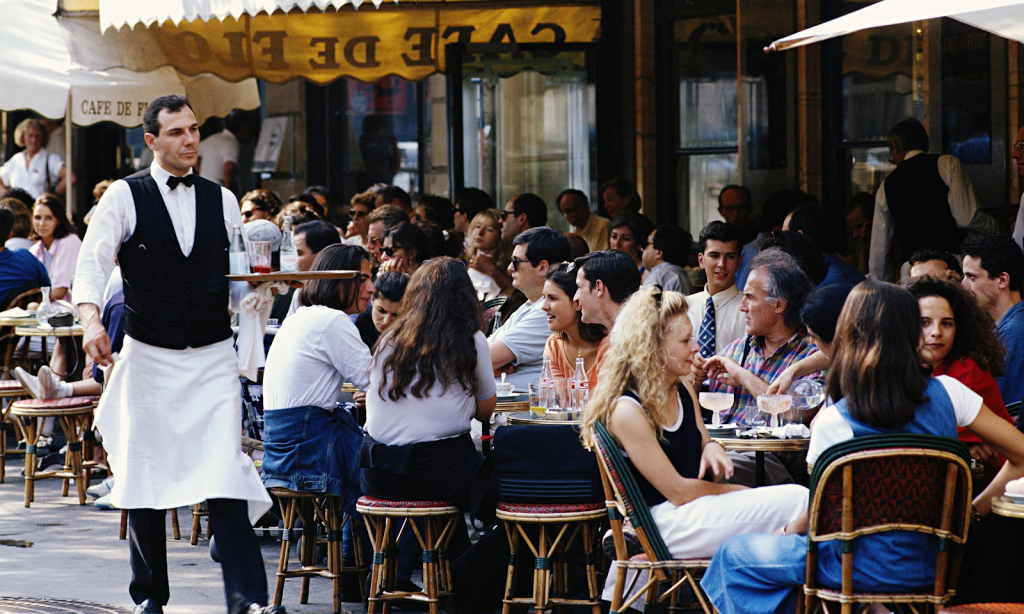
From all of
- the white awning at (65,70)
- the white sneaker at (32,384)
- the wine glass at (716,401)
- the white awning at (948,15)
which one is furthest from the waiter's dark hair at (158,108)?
the white awning at (65,70)

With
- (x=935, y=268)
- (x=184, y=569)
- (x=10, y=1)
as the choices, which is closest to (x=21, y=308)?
(x=10, y=1)

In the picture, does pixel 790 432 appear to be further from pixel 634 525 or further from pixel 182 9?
pixel 182 9

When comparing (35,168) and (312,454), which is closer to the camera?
(312,454)

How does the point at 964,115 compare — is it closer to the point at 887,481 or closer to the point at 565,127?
the point at 565,127

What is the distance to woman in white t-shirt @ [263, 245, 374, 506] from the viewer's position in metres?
5.57

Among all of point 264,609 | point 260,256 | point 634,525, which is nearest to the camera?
point 634,525

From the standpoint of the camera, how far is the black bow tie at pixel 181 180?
5020 millimetres

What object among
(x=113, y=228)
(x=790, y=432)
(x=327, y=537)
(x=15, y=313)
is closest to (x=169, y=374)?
(x=113, y=228)

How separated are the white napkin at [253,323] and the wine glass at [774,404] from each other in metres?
1.90

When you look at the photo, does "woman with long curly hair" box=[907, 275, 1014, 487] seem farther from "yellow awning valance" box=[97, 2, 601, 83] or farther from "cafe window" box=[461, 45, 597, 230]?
"yellow awning valance" box=[97, 2, 601, 83]

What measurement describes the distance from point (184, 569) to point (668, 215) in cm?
670

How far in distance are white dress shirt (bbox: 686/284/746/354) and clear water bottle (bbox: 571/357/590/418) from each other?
1.52m

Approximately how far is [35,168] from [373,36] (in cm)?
492

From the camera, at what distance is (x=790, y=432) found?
5039 millimetres
